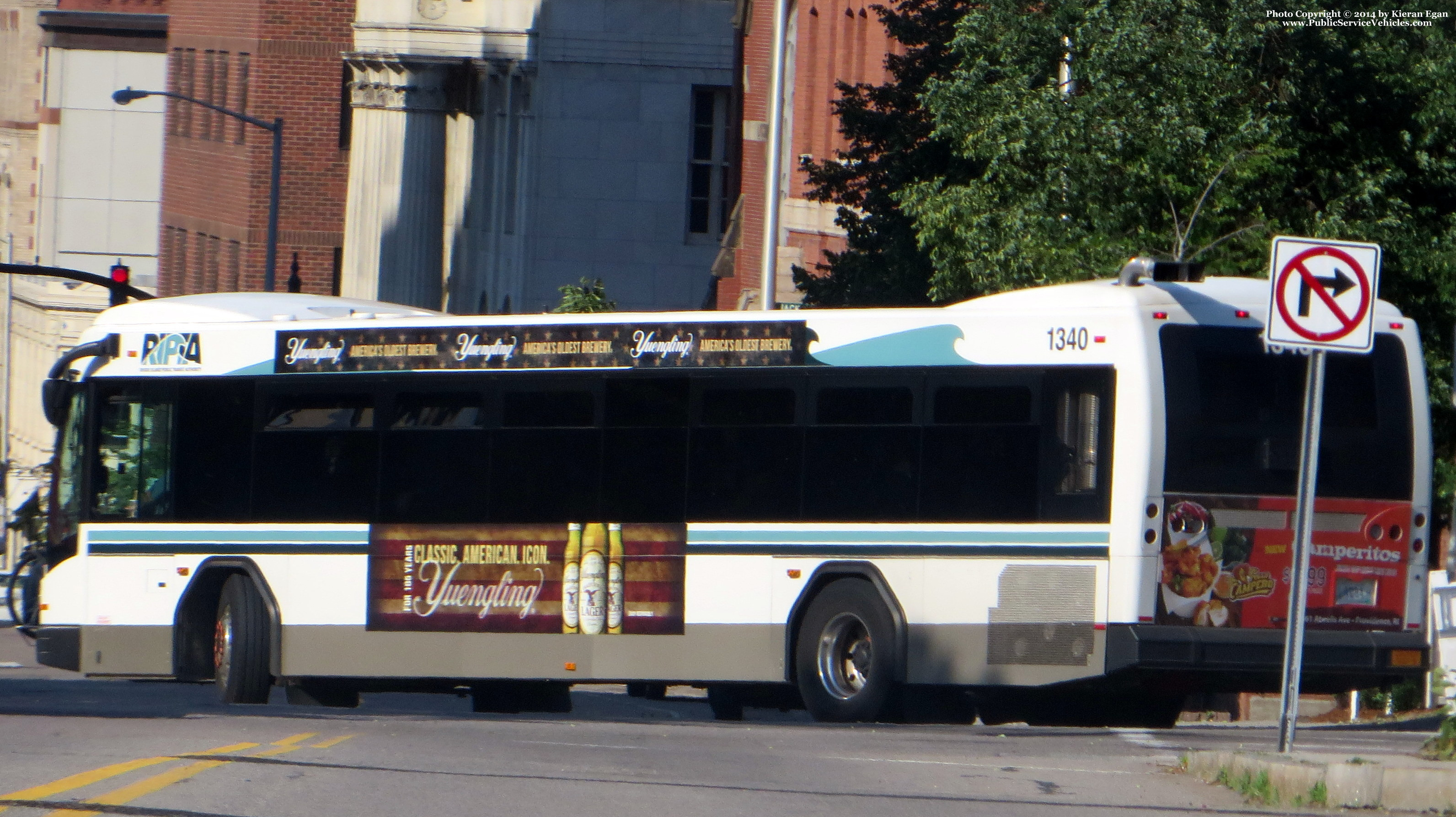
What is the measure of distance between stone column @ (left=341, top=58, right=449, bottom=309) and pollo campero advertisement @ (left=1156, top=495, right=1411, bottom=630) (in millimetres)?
35811

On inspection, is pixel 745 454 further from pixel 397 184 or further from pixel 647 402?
pixel 397 184

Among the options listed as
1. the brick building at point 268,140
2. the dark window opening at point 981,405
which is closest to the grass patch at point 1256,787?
the dark window opening at point 981,405

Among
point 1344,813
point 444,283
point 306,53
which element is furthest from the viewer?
point 306,53

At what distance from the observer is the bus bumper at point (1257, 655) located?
44.9 ft

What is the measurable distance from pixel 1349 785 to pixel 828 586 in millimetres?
5553

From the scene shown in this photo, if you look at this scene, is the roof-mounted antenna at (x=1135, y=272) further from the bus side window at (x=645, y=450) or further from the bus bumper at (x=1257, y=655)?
the bus side window at (x=645, y=450)

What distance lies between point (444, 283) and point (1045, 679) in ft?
124

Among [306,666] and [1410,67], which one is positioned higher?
[1410,67]

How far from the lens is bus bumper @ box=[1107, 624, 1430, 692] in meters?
13.7

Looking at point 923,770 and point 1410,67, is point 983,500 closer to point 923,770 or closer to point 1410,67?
point 923,770

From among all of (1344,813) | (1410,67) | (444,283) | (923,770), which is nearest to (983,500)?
(923,770)

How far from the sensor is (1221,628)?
13.8 meters

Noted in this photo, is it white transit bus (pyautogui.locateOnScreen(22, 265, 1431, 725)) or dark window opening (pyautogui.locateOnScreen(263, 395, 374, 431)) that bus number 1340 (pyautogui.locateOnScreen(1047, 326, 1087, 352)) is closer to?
white transit bus (pyautogui.locateOnScreen(22, 265, 1431, 725))

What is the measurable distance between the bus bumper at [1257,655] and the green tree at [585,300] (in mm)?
20787
